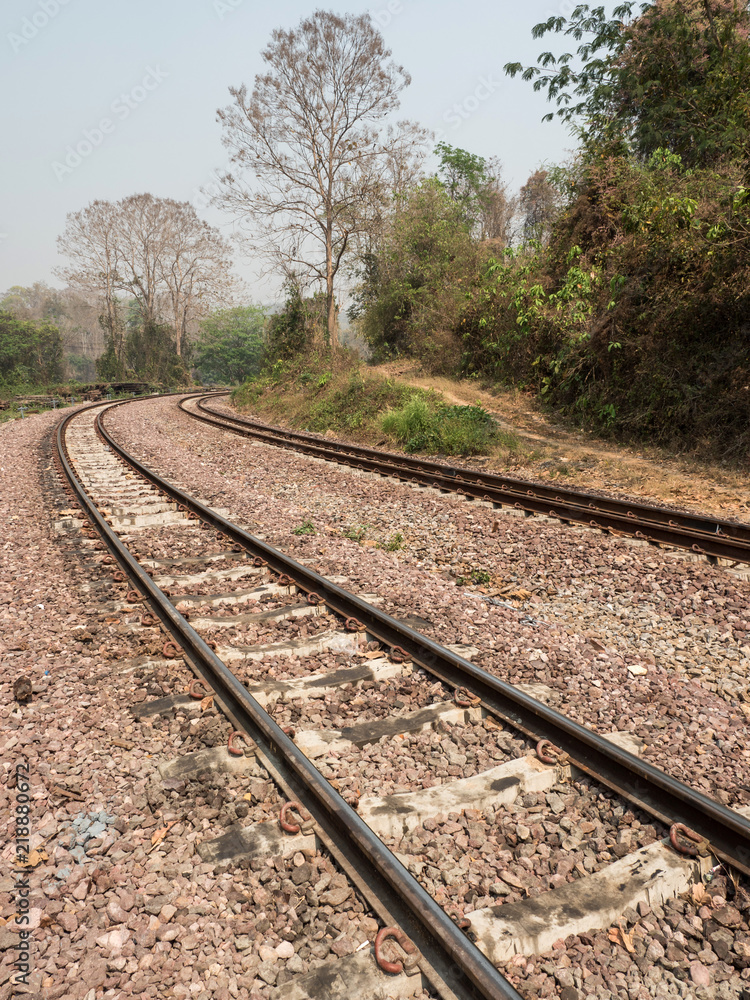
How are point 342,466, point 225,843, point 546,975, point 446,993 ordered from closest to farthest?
point 446,993 → point 546,975 → point 225,843 → point 342,466

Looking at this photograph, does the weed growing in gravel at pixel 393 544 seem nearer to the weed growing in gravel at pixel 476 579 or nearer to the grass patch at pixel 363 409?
the weed growing in gravel at pixel 476 579

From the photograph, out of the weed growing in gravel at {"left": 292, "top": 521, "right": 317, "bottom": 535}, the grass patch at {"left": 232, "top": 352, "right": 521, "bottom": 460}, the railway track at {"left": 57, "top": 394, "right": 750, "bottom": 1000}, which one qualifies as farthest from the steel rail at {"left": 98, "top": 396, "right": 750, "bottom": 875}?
the grass patch at {"left": 232, "top": 352, "right": 521, "bottom": 460}

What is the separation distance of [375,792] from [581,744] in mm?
1061

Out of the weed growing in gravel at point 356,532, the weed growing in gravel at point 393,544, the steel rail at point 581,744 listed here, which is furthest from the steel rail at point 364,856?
the weed growing in gravel at point 356,532

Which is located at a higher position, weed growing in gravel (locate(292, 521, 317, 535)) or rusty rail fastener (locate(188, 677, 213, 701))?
weed growing in gravel (locate(292, 521, 317, 535))

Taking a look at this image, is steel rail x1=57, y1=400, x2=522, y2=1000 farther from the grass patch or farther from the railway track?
the grass patch

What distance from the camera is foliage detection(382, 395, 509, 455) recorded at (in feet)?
41.1

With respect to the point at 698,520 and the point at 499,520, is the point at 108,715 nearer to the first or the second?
the point at 499,520

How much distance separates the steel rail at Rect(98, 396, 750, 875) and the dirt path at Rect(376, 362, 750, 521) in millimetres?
5674

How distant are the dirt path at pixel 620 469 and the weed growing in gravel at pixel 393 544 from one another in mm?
4133

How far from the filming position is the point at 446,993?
6.17 ft

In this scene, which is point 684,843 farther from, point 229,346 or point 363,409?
point 229,346

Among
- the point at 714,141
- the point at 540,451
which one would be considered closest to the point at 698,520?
the point at 540,451

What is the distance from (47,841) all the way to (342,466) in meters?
9.09
